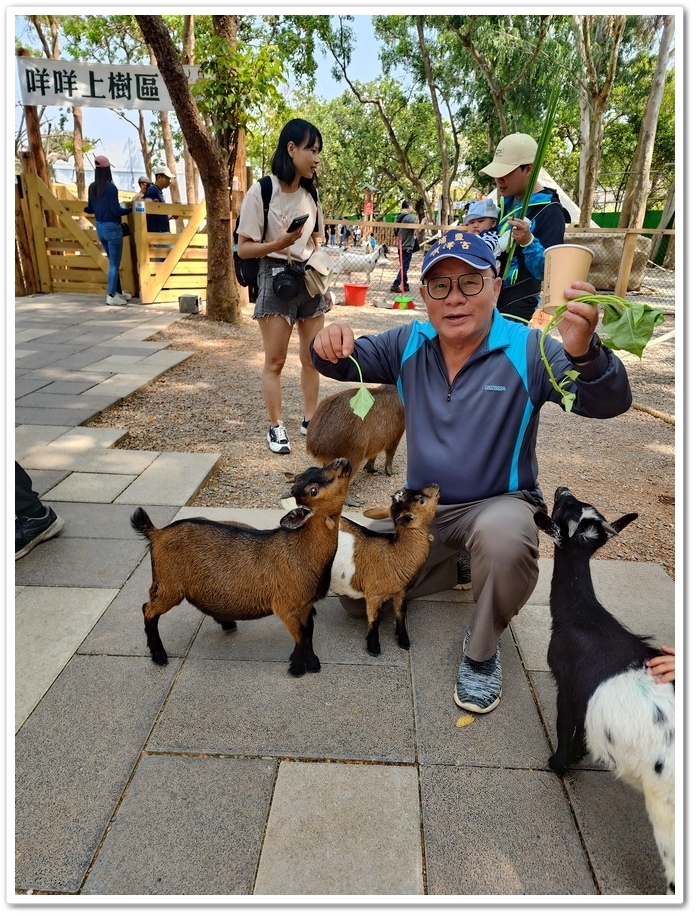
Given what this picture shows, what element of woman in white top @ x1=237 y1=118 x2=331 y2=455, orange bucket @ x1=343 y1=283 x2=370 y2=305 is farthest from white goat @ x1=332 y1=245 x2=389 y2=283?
woman in white top @ x1=237 y1=118 x2=331 y2=455

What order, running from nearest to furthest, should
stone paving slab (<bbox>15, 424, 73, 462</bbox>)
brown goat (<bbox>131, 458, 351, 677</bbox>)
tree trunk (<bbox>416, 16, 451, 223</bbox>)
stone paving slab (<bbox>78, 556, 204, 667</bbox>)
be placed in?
brown goat (<bbox>131, 458, 351, 677</bbox>)
stone paving slab (<bbox>78, 556, 204, 667</bbox>)
stone paving slab (<bbox>15, 424, 73, 462</bbox>)
tree trunk (<bbox>416, 16, 451, 223</bbox>)

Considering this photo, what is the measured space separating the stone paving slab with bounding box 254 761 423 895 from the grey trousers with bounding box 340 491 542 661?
0.57m

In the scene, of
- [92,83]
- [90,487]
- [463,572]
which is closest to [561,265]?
[463,572]

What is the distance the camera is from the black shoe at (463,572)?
2918 mm

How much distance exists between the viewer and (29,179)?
10.3 m

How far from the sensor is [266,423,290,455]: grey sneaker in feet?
15.0

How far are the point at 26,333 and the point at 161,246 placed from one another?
314 centimetres

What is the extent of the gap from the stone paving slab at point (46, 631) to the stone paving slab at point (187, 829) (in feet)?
1.97

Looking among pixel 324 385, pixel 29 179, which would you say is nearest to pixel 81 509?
pixel 324 385

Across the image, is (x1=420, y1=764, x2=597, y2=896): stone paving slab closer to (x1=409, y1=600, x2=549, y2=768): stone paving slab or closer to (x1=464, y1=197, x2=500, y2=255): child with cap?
(x1=409, y1=600, x2=549, y2=768): stone paving slab

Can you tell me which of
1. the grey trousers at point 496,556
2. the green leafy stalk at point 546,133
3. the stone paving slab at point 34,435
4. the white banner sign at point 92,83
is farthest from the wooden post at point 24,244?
the grey trousers at point 496,556

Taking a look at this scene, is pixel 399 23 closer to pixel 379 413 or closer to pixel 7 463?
pixel 379 413

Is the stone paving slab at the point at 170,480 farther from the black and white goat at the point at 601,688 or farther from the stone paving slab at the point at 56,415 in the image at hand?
the black and white goat at the point at 601,688

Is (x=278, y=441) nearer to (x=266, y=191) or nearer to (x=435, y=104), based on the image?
(x=266, y=191)
